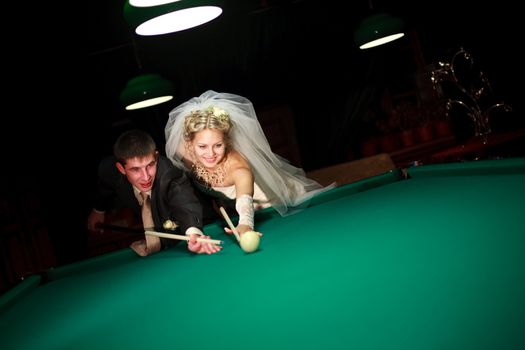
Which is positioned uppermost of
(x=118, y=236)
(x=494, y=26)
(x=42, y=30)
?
(x=42, y=30)

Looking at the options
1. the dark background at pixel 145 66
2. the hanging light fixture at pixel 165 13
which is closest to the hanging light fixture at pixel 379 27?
the dark background at pixel 145 66

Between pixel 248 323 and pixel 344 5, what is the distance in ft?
19.8

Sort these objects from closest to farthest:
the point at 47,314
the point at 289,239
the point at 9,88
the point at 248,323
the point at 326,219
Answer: the point at 248,323 < the point at 47,314 < the point at 289,239 < the point at 326,219 < the point at 9,88

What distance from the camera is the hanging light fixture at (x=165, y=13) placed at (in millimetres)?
2078

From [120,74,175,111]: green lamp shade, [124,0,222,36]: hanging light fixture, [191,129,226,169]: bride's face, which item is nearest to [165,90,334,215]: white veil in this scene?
[191,129,226,169]: bride's face

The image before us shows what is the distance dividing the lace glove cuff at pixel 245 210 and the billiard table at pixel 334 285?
12 centimetres

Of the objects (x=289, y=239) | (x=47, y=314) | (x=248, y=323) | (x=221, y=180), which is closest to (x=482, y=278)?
(x=248, y=323)

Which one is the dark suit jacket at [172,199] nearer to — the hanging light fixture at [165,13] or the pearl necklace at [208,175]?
the pearl necklace at [208,175]

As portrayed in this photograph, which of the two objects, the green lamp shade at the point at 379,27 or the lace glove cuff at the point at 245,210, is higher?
the green lamp shade at the point at 379,27

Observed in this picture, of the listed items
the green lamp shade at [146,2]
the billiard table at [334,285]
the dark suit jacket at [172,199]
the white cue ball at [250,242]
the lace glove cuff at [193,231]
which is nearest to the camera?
the billiard table at [334,285]

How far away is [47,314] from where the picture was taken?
6.90ft

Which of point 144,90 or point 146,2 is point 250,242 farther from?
point 144,90

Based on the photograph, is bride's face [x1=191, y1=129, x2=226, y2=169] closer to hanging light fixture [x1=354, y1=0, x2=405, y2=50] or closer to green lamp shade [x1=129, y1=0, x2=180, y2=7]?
green lamp shade [x1=129, y1=0, x2=180, y2=7]

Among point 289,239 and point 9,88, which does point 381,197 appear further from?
point 9,88
